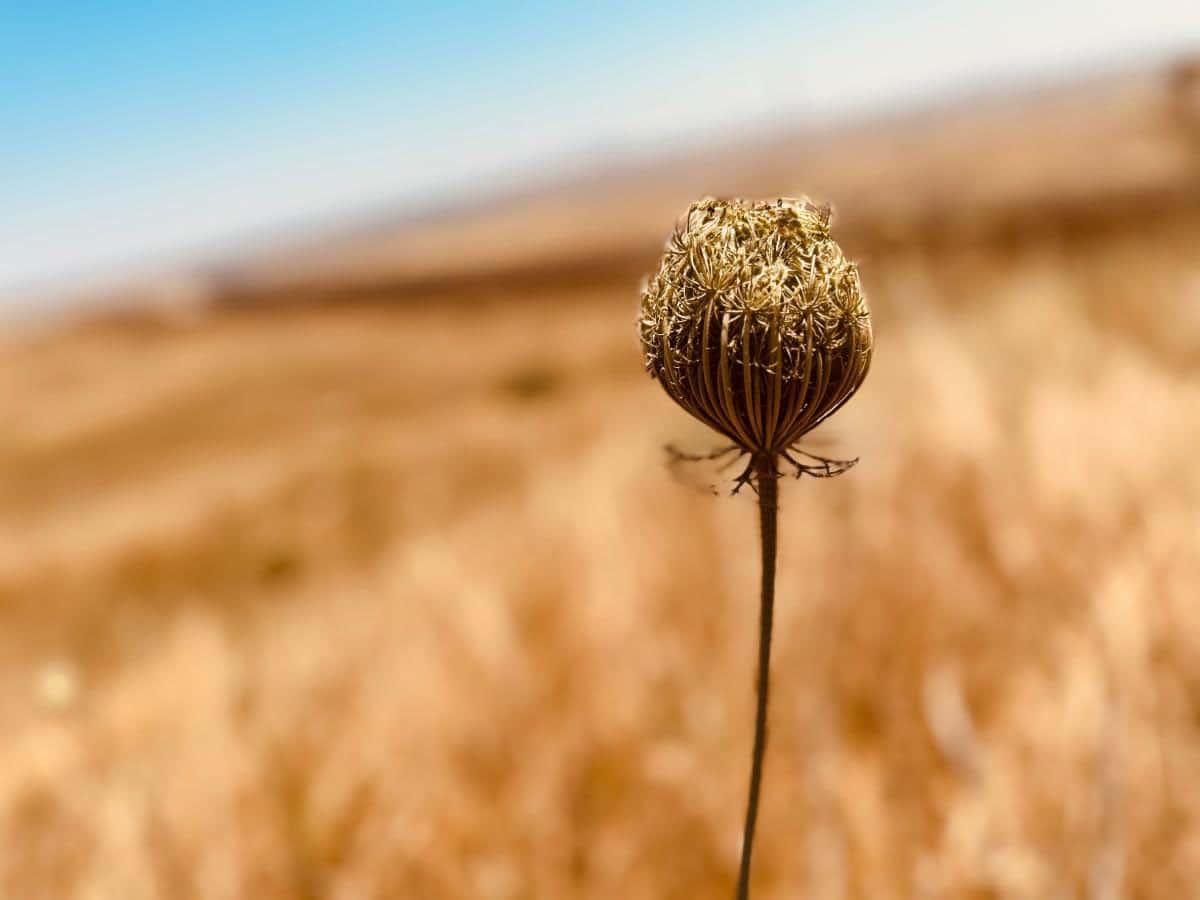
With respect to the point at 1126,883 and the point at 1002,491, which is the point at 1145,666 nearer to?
the point at 1126,883

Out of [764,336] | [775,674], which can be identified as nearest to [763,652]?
[764,336]

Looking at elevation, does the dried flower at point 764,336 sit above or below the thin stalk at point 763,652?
above

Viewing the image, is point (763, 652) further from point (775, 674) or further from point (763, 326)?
point (775, 674)

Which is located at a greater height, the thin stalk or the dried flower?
the dried flower

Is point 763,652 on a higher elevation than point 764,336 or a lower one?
lower

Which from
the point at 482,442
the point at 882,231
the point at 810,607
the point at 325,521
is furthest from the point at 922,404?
the point at 482,442

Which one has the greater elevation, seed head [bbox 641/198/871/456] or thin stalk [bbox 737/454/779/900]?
→ seed head [bbox 641/198/871/456]

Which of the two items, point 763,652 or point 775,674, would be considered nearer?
point 763,652

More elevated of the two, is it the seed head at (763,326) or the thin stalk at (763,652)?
the seed head at (763,326)
